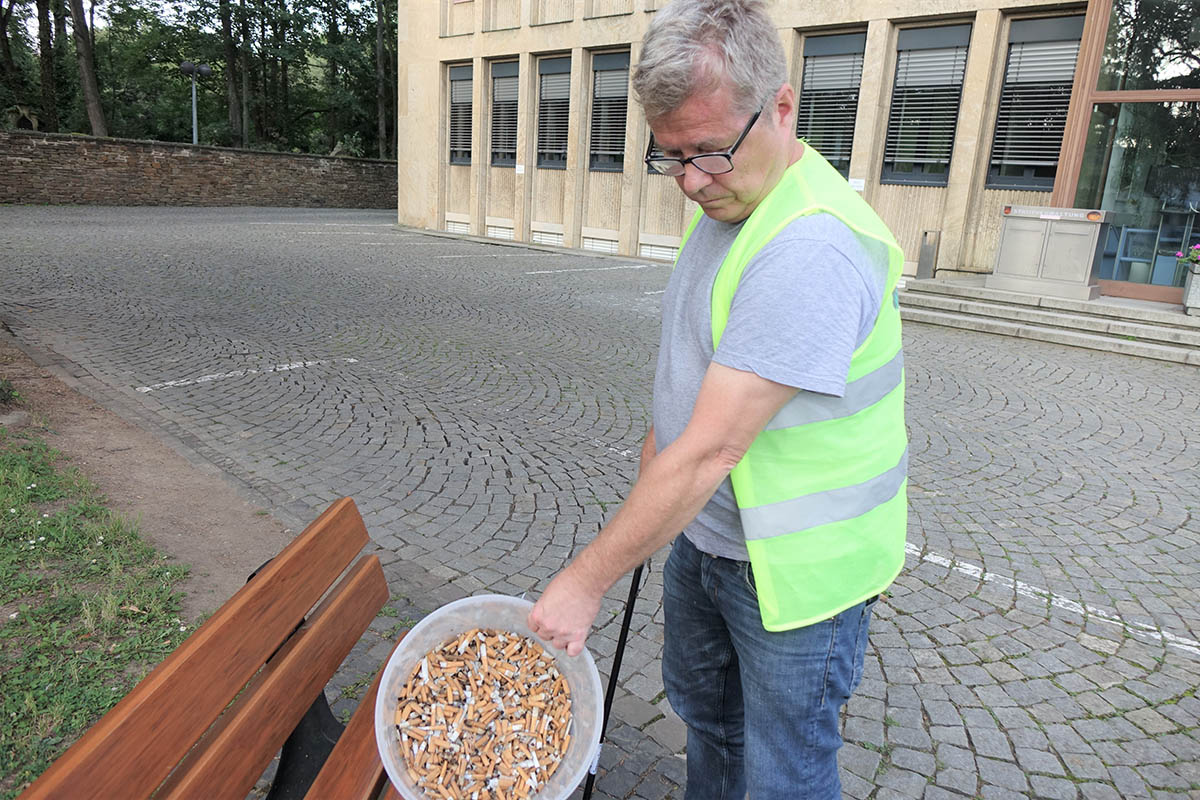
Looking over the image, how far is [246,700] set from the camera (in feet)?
5.60

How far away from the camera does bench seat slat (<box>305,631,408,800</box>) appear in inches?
70.3

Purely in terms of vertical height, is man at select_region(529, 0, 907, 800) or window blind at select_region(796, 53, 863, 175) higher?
window blind at select_region(796, 53, 863, 175)

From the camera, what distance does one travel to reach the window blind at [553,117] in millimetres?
20969

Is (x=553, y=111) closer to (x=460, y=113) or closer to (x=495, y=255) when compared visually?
(x=460, y=113)

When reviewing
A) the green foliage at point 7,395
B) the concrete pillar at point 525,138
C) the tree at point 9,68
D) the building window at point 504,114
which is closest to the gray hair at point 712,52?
the green foliage at point 7,395

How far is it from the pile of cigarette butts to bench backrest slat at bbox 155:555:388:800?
326 millimetres

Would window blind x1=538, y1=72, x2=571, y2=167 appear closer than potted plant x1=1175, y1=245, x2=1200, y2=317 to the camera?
No

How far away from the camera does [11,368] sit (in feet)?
22.2

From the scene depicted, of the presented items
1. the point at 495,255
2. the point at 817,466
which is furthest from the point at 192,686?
the point at 495,255

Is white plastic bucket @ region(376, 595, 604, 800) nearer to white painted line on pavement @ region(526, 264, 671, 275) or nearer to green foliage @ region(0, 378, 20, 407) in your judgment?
green foliage @ region(0, 378, 20, 407)

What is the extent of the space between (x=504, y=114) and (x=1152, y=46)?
1546cm

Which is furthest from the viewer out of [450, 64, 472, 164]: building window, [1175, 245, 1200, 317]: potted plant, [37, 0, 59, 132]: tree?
[37, 0, 59, 132]: tree

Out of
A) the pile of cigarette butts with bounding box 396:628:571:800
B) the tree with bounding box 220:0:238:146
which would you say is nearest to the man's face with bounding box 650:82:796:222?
the pile of cigarette butts with bounding box 396:628:571:800

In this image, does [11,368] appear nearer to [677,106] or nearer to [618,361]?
[618,361]
